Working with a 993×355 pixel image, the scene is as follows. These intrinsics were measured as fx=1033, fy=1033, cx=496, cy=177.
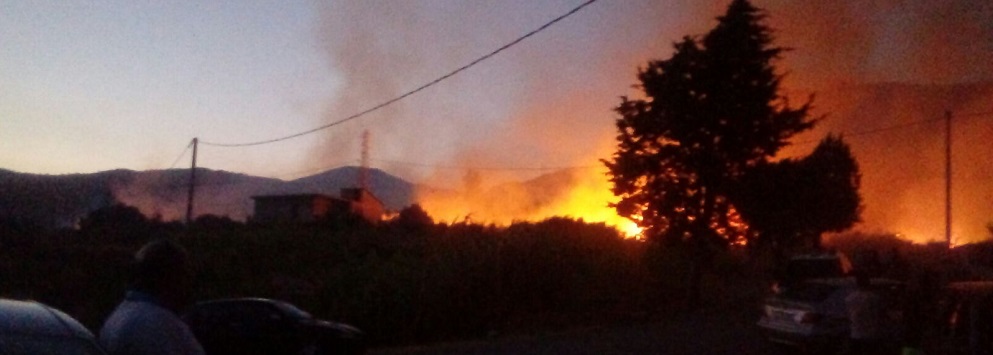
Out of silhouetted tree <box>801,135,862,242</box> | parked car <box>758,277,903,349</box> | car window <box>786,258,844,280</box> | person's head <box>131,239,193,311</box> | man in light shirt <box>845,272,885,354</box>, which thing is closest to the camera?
person's head <box>131,239,193,311</box>

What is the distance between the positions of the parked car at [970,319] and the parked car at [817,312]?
6.22m

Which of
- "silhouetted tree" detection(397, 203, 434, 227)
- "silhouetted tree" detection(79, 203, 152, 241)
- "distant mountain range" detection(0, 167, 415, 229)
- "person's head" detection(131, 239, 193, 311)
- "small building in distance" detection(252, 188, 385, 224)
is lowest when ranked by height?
"person's head" detection(131, 239, 193, 311)

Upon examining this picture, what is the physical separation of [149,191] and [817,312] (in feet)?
330

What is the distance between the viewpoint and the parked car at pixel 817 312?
15.2m

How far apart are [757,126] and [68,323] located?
80.1 feet

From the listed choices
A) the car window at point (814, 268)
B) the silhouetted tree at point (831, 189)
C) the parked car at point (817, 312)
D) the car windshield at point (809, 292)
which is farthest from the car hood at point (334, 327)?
the silhouetted tree at point (831, 189)

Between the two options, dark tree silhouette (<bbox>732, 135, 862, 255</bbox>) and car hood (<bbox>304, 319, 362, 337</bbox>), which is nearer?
car hood (<bbox>304, 319, 362, 337</bbox>)

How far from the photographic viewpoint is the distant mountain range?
75250 mm

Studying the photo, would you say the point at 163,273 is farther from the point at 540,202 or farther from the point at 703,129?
the point at 540,202

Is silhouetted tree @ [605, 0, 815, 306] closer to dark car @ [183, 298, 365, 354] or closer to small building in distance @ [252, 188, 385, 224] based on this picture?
dark car @ [183, 298, 365, 354]

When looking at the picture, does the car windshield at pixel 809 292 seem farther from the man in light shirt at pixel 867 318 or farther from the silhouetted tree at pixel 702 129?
the silhouetted tree at pixel 702 129

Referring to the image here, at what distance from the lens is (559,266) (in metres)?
29.5

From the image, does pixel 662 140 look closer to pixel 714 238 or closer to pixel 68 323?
pixel 714 238

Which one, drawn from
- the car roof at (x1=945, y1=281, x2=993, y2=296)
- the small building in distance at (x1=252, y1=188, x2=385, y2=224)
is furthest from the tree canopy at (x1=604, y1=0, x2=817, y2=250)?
the small building in distance at (x1=252, y1=188, x2=385, y2=224)
